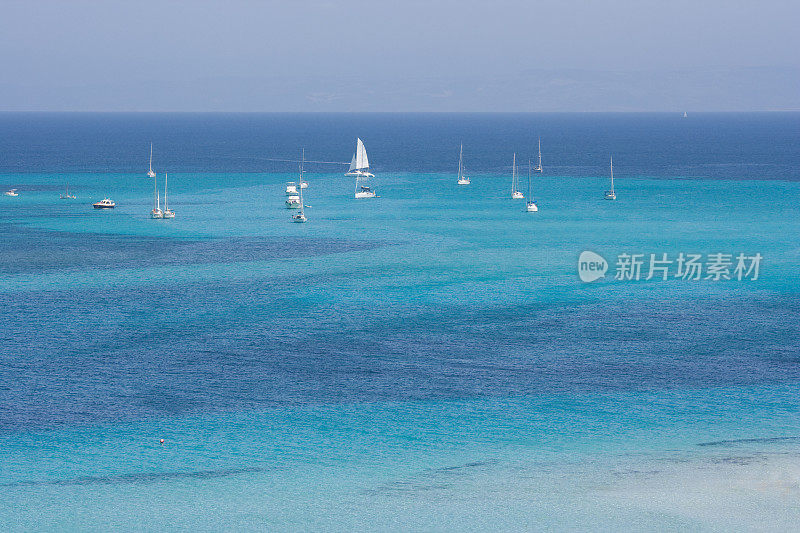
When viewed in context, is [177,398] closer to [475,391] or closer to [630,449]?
[475,391]

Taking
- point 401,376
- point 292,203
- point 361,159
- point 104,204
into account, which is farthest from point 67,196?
point 401,376

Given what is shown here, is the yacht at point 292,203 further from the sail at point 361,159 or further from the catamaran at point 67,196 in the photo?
the sail at point 361,159

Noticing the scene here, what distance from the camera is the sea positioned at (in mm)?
34625

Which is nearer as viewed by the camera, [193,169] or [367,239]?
[367,239]

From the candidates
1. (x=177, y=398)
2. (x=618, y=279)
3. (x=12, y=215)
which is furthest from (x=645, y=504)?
(x=12, y=215)

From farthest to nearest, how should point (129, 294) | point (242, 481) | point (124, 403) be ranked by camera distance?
point (129, 294)
point (124, 403)
point (242, 481)

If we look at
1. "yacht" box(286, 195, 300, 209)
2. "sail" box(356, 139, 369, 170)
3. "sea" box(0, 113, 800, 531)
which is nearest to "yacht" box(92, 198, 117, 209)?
"sea" box(0, 113, 800, 531)

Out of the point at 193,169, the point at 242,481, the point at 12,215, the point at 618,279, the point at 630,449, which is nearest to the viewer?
the point at 242,481

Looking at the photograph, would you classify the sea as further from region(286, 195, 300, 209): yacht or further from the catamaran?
the catamaran

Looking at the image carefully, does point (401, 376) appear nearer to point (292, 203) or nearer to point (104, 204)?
point (292, 203)

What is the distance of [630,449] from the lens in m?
39.3

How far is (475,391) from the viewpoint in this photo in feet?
152

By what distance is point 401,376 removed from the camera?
48719mm

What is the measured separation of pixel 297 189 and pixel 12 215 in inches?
1472
